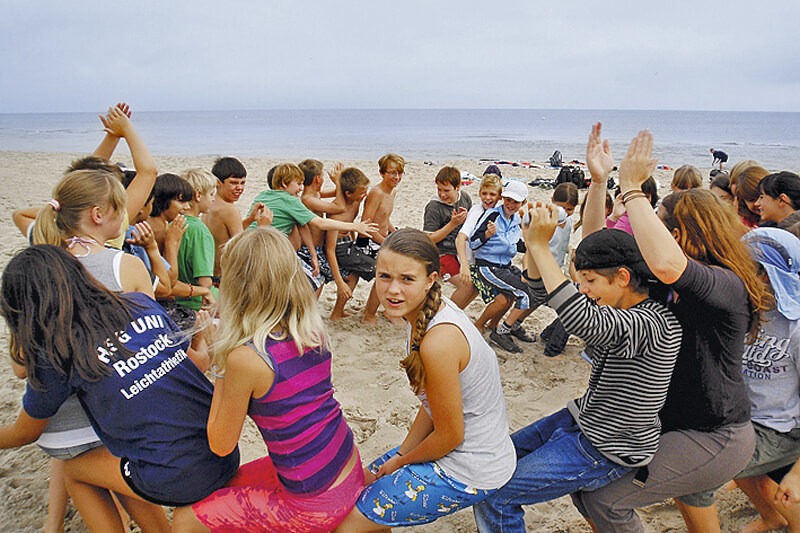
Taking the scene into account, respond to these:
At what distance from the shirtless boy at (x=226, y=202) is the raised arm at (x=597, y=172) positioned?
254cm

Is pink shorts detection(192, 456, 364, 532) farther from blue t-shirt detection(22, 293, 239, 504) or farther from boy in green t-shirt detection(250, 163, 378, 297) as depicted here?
boy in green t-shirt detection(250, 163, 378, 297)

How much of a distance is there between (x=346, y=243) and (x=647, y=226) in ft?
13.0

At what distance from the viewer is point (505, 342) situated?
16.5 ft

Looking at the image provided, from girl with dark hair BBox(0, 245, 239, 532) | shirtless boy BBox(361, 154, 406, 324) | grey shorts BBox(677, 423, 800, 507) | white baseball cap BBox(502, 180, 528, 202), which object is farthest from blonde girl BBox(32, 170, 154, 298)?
white baseball cap BBox(502, 180, 528, 202)

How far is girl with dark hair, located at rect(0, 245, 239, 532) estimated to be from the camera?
190 centimetres

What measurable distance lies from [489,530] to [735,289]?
1.42 meters

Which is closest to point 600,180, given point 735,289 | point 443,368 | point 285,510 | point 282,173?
point 735,289

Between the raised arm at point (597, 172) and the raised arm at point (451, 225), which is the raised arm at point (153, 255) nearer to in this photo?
the raised arm at point (451, 225)

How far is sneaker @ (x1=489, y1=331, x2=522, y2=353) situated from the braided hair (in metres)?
2.84

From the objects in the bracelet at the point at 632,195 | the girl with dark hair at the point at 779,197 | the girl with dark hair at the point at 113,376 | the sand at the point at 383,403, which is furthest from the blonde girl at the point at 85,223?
the girl with dark hair at the point at 779,197

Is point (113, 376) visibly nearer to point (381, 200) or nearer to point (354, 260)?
point (354, 260)

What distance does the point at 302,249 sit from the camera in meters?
5.15

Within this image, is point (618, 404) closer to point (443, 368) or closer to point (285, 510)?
point (443, 368)

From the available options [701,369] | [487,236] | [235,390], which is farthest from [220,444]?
[487,236]
